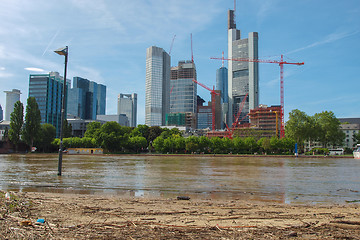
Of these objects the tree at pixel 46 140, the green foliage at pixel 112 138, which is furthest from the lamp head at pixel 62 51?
the tree at pixel 46 140

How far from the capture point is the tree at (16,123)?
98062 millimetres

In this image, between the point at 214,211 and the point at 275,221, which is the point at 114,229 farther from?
the point at 275,221

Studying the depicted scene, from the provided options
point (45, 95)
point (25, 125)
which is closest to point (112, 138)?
point (25, 125)

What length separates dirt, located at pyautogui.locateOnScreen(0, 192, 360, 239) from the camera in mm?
5527

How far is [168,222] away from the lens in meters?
6.56

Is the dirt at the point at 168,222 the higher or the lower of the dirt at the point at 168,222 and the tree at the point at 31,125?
the lower

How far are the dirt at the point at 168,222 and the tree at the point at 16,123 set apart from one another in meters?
104

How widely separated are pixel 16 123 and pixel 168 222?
111372mm

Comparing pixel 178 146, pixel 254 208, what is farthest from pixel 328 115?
pixel 254 208

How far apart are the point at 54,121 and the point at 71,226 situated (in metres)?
206

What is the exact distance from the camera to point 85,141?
112500 millimetres

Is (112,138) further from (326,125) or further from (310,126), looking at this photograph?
(326,125)

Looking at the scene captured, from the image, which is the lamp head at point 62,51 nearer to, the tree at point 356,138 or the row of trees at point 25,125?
the row of trees at point 25,125

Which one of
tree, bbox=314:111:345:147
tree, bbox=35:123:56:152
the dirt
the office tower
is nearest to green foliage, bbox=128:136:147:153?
tree, bbox=35:123:56:152
